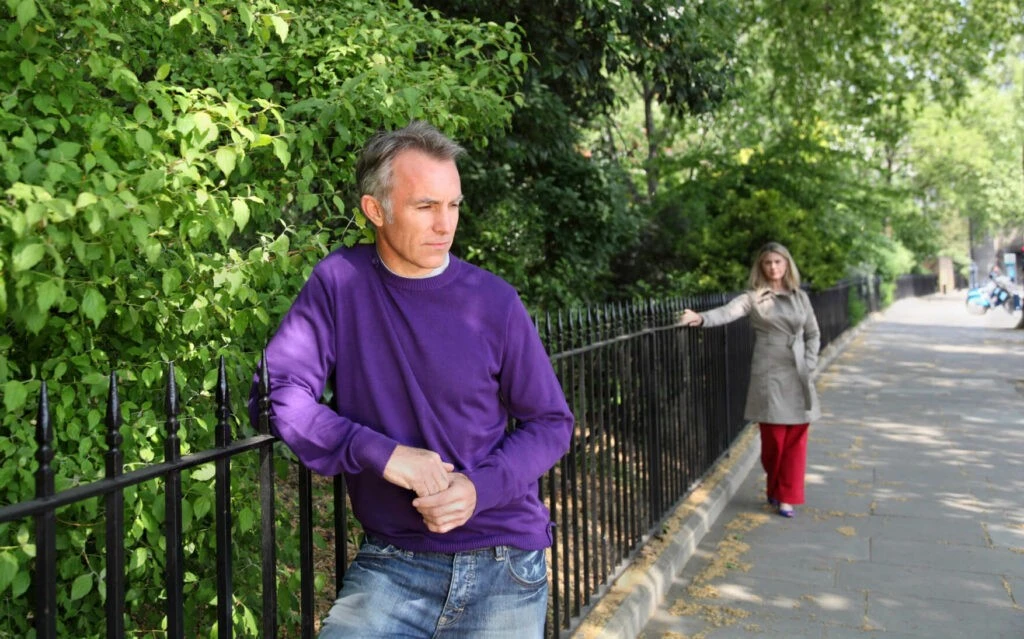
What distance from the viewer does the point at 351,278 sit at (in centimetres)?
240

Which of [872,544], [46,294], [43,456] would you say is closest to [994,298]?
[872,544]

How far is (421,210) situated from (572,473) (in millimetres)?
2456

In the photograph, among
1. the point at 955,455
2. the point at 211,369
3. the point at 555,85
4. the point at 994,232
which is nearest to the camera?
the point at 211,369

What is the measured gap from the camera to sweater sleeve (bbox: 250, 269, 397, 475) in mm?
2193

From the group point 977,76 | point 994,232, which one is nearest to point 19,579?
point 977,76

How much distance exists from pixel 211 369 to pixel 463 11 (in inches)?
196

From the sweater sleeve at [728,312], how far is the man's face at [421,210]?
478cm

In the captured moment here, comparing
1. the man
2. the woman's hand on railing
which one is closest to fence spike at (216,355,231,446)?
the man

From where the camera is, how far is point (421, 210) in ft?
7.69

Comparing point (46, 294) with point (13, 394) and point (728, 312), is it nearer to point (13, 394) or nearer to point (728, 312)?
point (13, 394)

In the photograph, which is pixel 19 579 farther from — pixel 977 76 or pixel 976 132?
pixel 976 132

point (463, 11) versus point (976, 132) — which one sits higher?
point (976, 132)

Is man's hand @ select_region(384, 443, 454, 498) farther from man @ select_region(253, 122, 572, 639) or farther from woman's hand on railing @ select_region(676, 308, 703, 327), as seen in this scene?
woman's hand on railing @ select_region(676, 308, 703, 327)

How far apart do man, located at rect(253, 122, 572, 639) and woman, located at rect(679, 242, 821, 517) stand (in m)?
4.74
